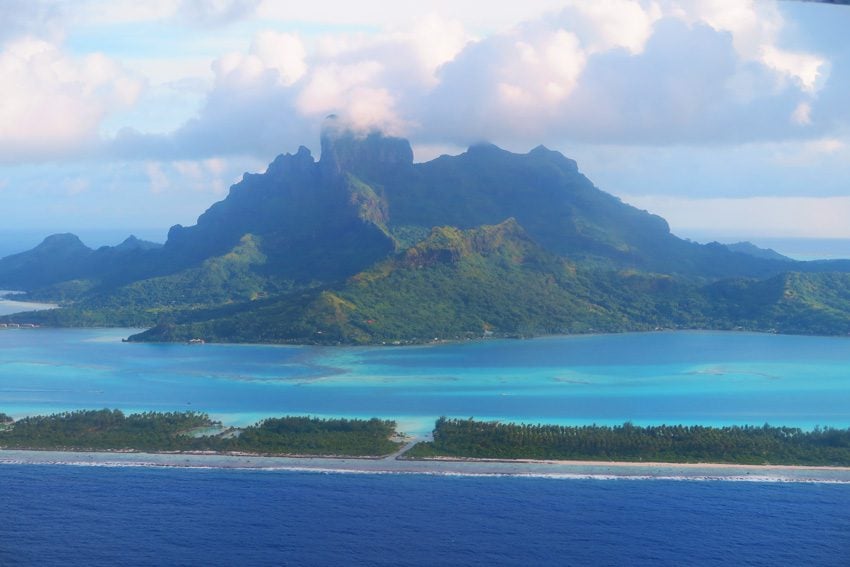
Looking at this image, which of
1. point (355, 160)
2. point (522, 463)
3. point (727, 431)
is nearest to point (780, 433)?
point (727, 431)

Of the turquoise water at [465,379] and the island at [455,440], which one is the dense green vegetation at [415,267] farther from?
the island at [455,440]

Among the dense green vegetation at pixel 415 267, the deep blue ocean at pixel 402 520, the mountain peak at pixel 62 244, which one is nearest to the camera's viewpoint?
the deep blue ocean at pixel 402 520

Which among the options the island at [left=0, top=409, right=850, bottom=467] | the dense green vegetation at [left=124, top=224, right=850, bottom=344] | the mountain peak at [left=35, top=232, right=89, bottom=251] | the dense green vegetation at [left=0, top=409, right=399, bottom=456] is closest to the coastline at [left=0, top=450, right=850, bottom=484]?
the island at [left=0, top=409, right=850, bottom=467]

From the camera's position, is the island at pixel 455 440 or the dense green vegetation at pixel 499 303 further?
the dense green vegetation at pixel 499 303

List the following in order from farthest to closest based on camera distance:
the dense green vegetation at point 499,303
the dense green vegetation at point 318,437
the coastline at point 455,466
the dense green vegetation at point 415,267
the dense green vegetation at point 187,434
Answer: the dense green vegetation at point 415,267, the dense green vegetation at point 499,303, the dense green vegetation at point 187,434, the dense green vegetation at point 318,437, the coastline at point 455,466

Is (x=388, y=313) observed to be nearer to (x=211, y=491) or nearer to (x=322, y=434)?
(x=322, y=434)

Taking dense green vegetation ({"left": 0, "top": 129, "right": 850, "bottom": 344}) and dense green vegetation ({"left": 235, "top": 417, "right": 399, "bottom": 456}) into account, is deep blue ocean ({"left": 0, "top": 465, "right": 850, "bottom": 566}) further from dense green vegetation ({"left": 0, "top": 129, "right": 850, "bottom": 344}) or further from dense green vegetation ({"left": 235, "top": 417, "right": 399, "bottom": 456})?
dense green vegetation ({"left": 0, "top": 129, "right": 850, "bottom": 344})

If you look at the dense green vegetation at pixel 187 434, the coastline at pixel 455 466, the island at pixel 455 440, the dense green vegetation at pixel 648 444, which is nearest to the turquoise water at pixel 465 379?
the dense green vegetation at pixel 187 434
